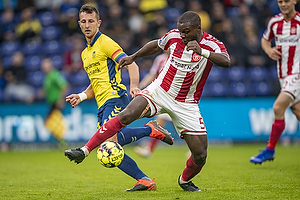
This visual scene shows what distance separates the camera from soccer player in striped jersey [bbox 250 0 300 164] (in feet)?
28.1

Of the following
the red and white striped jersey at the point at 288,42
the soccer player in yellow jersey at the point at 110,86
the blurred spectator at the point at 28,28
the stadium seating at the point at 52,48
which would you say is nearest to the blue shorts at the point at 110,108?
the soccer player in yellow jersey at the point at 110,86

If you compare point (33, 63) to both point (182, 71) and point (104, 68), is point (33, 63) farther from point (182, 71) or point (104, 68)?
point (182, 71)

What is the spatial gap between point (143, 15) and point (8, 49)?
16.0 feet

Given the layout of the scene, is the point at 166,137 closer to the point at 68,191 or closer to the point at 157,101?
the point at 157,101

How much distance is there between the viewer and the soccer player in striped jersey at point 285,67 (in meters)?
8.55

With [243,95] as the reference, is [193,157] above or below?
above

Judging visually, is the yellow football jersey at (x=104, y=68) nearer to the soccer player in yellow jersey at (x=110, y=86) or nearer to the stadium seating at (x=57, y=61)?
the soccer player in yellow jersey at (x=110, y=86)

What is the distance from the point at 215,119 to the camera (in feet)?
46.3

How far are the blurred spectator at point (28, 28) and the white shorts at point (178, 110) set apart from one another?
11.2 meters

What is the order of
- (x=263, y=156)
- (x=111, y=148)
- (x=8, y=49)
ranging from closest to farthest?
(x=111, y=148) → (x=263, y=156) → (x=8, y=49)

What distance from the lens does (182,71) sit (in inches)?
248

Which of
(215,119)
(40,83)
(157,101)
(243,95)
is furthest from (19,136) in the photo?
(157,101)

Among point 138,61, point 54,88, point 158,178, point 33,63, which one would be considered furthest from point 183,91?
point 33,63

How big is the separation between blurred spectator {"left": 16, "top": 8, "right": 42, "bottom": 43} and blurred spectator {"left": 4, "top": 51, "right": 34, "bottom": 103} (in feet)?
3.20
